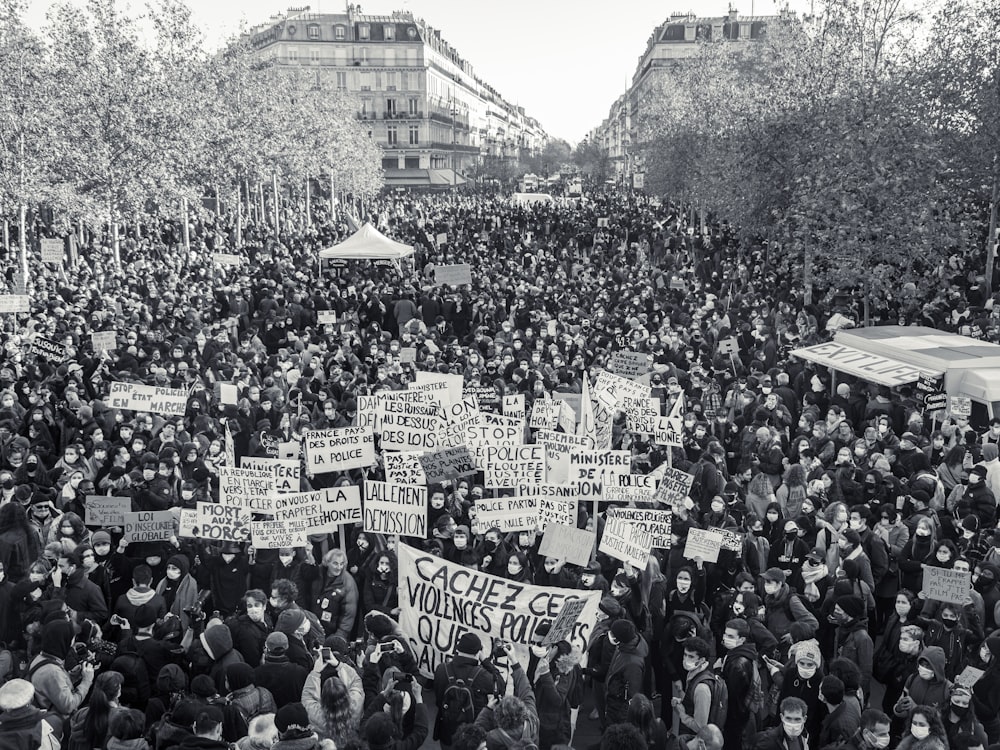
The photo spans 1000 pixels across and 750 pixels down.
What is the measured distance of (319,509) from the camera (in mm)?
9008

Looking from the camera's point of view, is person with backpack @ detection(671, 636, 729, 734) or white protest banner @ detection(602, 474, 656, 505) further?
white protest banner @ detection(602, 474, 656, 505)

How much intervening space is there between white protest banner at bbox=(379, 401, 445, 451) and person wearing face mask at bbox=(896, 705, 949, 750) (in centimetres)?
643

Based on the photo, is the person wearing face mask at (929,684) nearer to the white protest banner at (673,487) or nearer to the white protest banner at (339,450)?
the white protest banner at (673,487)

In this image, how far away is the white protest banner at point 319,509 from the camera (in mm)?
8750

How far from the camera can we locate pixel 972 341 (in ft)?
49.8

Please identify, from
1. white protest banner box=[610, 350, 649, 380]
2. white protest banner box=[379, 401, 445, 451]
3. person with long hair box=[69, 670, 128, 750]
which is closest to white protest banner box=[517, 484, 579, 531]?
white protest banner box=[379, 401, 445, 451]

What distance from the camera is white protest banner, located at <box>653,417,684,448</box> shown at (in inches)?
447

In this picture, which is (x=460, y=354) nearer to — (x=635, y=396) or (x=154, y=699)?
(x=635, y=396)

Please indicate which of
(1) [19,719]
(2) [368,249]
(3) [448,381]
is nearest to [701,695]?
(1) [19,719]

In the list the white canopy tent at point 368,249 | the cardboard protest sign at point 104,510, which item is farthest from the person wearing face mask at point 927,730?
the white canopy tent at point 368,249

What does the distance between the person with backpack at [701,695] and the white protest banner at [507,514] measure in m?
2.64

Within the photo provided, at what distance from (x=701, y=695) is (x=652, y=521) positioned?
2131mm

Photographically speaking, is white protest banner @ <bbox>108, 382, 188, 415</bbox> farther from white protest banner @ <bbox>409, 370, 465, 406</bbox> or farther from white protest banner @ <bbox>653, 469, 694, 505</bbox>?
white protest banner @ <bbox>653, 469, 694, 505</bbox>

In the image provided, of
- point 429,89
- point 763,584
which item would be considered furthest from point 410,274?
point 429,89
